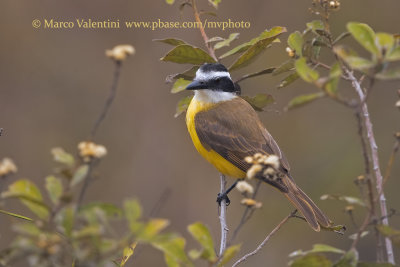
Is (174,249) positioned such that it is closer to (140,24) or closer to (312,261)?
(312,261)

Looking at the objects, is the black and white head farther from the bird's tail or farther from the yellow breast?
the bird's tail

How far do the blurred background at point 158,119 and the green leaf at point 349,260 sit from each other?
5.64 metres

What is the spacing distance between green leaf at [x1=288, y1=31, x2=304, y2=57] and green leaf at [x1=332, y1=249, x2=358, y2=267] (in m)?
1.10

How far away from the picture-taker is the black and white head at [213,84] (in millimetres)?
4543

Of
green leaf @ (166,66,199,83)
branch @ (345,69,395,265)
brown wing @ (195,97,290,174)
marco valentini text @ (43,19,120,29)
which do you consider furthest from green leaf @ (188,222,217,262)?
marco valentini text @ (43,19,120,29)

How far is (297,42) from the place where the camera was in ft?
9.43

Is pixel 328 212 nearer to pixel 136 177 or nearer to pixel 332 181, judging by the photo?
pixel 332 181

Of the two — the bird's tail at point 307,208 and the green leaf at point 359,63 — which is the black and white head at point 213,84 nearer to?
the bird's tail at point 307,208

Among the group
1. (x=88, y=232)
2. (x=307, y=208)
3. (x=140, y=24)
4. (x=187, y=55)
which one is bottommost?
(x=307, y=208)

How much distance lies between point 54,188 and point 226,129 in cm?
334

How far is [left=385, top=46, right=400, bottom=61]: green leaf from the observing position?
189 cm

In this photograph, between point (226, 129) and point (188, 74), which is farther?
point (226, 129)

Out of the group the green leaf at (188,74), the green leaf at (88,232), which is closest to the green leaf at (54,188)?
the green leaf at (88,232)

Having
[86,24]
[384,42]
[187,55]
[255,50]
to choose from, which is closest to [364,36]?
[384,42]
